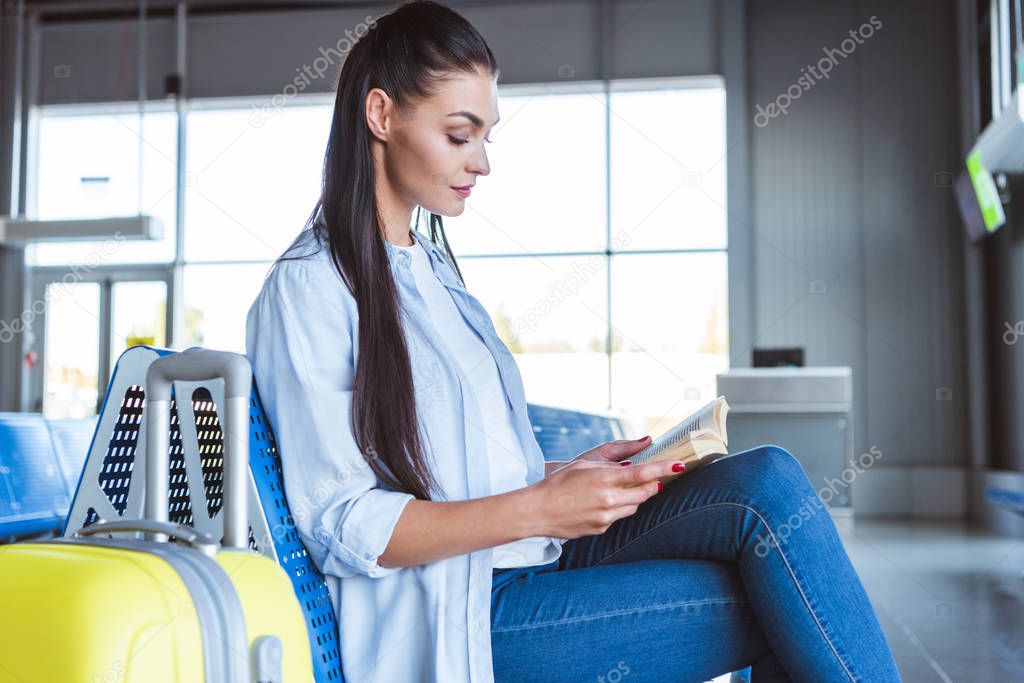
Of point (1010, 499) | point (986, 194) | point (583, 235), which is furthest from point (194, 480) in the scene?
point (583, 235)

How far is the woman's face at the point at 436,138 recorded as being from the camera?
1.17m

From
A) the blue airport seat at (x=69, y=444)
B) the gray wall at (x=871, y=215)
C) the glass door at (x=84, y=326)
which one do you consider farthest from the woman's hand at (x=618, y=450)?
the glass door at (x=84, y=326)

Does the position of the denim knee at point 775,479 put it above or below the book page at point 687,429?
below

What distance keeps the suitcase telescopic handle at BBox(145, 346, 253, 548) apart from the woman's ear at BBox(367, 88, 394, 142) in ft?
1.32

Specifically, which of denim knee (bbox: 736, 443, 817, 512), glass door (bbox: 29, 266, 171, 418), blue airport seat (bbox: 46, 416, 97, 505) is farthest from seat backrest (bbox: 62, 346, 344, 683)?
glass door (bbox: 29, 266, 171, 418)

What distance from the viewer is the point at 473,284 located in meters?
8.55

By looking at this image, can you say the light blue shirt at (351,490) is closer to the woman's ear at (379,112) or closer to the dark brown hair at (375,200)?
the dark brown hair at (375,200)

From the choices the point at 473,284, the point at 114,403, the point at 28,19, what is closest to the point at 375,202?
the point at 114,403

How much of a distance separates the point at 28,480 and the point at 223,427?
99.5 inches

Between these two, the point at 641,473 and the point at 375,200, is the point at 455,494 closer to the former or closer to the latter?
the point at 641,473

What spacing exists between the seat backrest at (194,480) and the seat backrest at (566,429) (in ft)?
3.25

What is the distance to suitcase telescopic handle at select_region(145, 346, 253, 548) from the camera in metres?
0.85

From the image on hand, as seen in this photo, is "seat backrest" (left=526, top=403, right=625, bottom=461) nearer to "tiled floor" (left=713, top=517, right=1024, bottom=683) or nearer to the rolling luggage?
"tiled floor" (left=713, top=517, right=1024, bottom=683)

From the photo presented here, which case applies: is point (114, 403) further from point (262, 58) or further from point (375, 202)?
point (262, 58)
